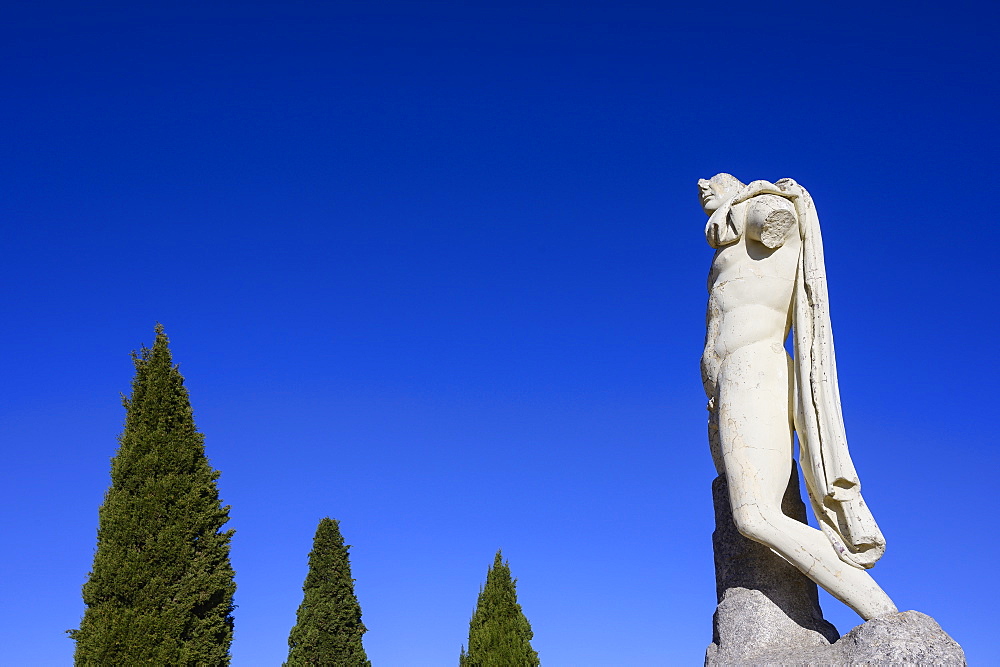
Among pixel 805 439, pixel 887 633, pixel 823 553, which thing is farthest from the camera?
pixel 805 439

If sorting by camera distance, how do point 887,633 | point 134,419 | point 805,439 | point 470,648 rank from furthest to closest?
1. point 470,648
2. point 134,419
3. point 805,439
4. point 887,633

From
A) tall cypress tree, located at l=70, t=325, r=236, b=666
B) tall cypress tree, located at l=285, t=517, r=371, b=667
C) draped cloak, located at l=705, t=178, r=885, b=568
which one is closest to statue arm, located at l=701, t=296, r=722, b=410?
draped cloak, located at l=705, t=178, r=885, b=568

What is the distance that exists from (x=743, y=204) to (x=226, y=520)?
9.59 m

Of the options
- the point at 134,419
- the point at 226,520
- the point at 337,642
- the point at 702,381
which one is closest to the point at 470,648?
the point at 337,642

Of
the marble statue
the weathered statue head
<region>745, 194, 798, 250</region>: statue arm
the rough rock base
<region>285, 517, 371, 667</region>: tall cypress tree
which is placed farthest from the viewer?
<region>285, 517, 371, 667</region>: tall cypress tree

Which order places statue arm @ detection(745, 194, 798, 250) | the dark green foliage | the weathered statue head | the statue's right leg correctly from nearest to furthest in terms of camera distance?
the statue's right leg
statue arm @ detection(745, 194, 798, 250)
the weathered statue head
the dark green foliage

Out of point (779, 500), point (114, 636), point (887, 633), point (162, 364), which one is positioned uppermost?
point (162, 364)

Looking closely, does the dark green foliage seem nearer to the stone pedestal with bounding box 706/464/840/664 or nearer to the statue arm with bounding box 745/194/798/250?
the stone pedestal with bounding box 706/464/840/664

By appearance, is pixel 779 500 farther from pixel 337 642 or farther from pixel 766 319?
pixel 337 642

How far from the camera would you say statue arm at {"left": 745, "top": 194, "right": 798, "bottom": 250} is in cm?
802

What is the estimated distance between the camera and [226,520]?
14.4 metres

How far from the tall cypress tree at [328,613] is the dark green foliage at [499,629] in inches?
118

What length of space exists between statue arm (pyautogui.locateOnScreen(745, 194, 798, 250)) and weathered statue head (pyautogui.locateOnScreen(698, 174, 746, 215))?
59 cm

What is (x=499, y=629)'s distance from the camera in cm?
2370
